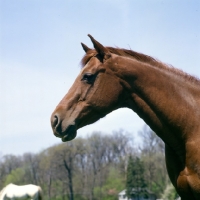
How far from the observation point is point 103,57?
15.8 feet

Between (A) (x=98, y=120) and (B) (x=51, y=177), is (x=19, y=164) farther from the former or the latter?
(A) (x=98, y=120)

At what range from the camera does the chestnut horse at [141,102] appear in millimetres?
4488

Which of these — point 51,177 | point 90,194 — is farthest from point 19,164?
point 90,194

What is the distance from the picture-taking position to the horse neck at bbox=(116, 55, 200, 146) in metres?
4.56

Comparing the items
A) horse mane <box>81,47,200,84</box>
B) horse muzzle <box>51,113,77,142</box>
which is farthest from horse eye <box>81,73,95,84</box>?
horse muzzle <box>51,113,77,142</box>

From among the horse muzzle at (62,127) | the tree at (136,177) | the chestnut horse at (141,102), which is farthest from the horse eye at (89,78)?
the tree at (136,177)

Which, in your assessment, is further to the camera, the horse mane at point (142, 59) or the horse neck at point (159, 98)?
the horse mane at point (142, 59)

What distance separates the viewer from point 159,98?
461 cm

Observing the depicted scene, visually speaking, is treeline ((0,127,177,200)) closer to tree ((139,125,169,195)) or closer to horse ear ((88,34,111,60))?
tree ((139,125,169,195))

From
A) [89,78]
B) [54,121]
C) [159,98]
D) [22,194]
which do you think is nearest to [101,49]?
[89,78]

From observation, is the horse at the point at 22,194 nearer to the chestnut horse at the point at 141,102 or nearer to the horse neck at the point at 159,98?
the chestnut horse at the point at 141,102

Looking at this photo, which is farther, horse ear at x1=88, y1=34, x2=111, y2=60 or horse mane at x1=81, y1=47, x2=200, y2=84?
horse mane at x1=81, y1=47, x2=200, y2=84

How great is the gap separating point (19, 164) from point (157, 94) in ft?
202

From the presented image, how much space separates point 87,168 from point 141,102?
2362 inches
